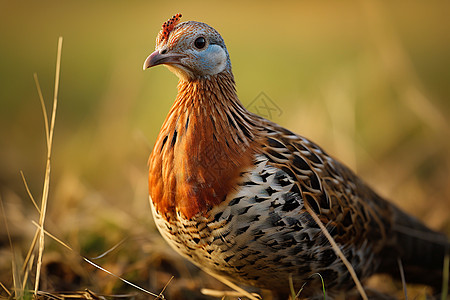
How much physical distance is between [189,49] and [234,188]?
2.85 feet

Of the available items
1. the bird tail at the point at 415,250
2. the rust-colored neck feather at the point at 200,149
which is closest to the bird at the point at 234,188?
the rust-colored neck feather at the point at 200,149

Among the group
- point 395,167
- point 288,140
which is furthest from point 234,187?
point 395,167

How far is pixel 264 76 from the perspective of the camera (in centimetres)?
954

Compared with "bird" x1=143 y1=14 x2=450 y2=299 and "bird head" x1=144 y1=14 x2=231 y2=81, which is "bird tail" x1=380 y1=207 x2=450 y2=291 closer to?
"bird" x1=143 y1=14 x2=450 y2=299

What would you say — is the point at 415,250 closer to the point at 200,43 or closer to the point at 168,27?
the point at 200,43

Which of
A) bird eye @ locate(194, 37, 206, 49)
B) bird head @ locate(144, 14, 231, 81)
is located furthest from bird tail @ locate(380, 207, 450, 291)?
bird eye @ locate(194, 37, 206, 49)

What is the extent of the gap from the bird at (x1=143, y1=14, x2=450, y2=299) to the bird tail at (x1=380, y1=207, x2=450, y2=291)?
1.99 ft

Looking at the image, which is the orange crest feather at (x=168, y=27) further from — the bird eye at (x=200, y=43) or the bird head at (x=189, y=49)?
the bird eye at (x=200, y=43)

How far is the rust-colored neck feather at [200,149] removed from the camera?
9.27 feet

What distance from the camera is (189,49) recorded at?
2949mm

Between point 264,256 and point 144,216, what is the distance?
6.79ft

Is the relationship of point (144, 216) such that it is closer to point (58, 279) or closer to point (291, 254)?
point (58, 279)

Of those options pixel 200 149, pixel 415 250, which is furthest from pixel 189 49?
pixel 415 250

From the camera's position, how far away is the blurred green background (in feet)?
16.4
